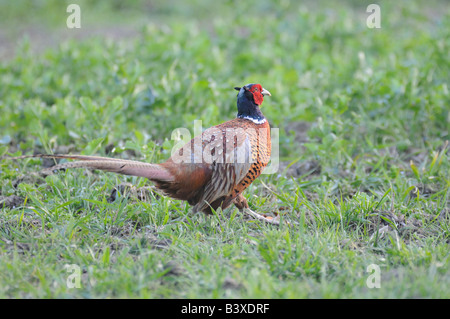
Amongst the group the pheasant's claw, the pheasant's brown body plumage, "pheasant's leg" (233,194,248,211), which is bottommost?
the pheasant's claw

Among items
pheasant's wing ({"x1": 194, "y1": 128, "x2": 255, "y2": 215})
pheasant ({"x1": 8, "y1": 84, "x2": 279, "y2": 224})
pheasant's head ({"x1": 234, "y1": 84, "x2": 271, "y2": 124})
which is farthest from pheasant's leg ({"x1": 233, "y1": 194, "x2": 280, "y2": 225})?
pheasant's head ({"x1": 234, "y1": 84, "x2": 271, "y2": 124})

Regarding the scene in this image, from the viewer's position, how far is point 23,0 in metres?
10.9

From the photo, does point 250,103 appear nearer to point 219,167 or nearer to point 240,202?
point 219,167

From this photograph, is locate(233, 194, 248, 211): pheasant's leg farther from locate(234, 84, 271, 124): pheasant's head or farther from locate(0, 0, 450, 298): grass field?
locate(234, 84, 271, 124): pheasant's head

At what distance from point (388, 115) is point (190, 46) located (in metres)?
2.87

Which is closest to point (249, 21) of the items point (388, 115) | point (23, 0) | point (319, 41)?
point (319, 41)

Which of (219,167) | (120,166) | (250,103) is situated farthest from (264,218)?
(120,166)

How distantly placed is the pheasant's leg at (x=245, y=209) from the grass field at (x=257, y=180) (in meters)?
0.07

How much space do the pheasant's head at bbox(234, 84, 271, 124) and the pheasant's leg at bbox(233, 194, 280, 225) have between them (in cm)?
58

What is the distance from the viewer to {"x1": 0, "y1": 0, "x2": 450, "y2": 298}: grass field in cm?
329

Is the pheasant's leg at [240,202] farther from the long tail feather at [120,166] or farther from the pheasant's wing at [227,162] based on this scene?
the long tail feather at [120,166]

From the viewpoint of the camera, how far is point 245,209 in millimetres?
4246

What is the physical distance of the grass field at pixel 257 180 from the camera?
3295 millimetres

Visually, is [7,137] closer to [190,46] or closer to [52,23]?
[190,46]
